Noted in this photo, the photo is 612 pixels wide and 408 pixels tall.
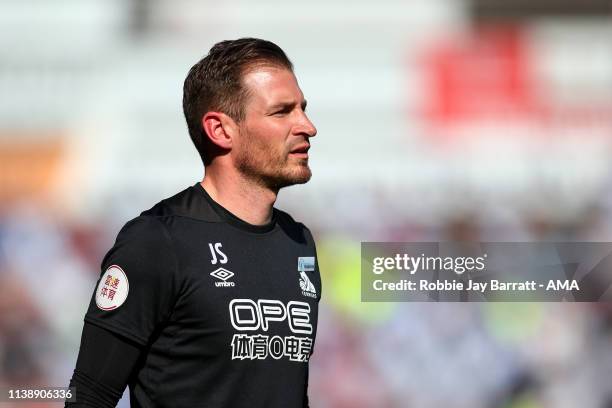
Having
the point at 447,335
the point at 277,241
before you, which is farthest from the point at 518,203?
the point at 277,241

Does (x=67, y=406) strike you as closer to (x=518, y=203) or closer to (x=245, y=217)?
(x=245, y=217)

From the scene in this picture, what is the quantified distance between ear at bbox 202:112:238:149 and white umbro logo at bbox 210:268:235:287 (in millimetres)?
344

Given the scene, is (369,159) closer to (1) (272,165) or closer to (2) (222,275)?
(1) (272,165)

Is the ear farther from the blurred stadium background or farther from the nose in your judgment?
the blurred stadium background

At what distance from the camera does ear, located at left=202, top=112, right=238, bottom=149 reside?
313 cm

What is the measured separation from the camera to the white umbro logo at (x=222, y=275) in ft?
9.85

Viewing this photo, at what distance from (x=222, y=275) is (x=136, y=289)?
24 cm

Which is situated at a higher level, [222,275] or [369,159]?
[369,159]

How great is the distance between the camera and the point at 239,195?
10.4ft

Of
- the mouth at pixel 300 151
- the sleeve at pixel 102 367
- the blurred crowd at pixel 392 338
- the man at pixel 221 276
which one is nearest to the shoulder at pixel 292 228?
the man at pixel 221 276

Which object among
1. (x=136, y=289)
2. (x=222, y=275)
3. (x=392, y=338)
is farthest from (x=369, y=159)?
(x=136, y=289)

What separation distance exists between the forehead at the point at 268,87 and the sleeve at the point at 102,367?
722mm

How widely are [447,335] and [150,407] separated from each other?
216 inches

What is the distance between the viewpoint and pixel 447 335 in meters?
8.27
